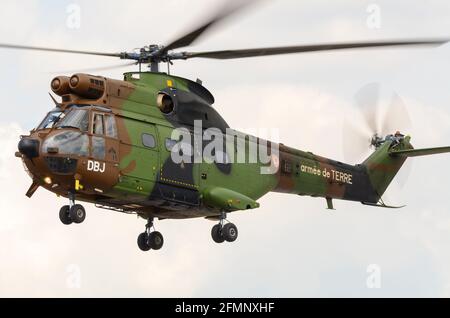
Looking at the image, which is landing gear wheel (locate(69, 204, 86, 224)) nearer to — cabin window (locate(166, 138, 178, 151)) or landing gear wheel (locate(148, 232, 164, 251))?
cabin window (locate(166, 138, 178, 151))

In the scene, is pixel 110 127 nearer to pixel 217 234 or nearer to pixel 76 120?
pixel 76 120

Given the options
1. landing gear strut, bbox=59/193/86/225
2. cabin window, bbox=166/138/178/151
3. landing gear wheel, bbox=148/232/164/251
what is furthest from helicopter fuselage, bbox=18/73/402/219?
landing gear wheel, bbox=148/232/164/251

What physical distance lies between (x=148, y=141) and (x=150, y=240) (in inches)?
155

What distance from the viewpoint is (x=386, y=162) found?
34.0 meters

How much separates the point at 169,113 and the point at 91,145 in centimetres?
319

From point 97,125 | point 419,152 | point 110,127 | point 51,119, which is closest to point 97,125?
point 97,125

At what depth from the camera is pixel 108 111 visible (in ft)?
82.7

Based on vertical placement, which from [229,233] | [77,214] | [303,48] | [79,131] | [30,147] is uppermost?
[303,48]

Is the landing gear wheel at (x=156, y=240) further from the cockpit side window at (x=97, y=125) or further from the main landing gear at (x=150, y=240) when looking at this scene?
the cockpit side window at (x=97, y=125)

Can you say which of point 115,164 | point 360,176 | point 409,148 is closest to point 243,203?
point 115,164

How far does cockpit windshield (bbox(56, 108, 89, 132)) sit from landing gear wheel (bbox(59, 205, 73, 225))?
2.05 m

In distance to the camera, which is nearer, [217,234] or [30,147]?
[30,147]

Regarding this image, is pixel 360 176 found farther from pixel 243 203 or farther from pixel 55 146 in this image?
pixel 55 146

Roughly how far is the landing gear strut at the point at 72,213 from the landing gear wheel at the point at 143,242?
4098mm
